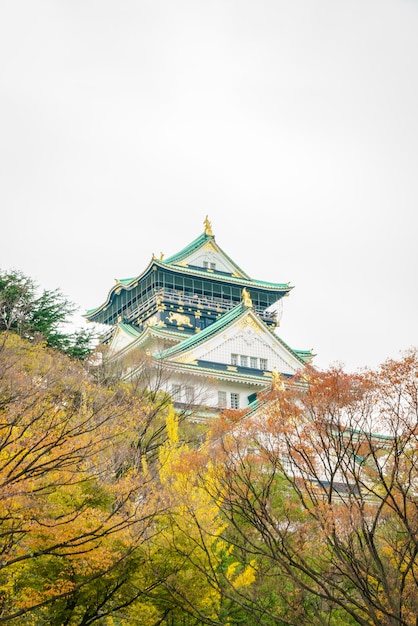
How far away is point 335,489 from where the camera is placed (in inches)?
703

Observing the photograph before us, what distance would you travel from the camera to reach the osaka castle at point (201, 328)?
38.1 metres

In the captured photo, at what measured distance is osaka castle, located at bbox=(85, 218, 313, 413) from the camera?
38.1 m

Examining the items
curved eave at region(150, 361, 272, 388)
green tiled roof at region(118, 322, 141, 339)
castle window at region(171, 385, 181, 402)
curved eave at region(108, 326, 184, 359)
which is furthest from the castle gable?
green tiled roof at region(118, 322, 141, 339)

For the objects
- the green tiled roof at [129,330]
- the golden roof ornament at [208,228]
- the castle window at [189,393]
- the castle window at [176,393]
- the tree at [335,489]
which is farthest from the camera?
the golden roof ornament at [208,228]

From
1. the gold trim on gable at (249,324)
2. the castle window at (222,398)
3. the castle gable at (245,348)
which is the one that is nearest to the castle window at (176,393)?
the castle gable at (245,348)

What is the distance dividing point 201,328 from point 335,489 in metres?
31.1

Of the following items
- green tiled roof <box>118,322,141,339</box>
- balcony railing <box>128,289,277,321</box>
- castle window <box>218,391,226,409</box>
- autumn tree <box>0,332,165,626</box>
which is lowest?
autumn tree <box>0,332,165,626</box>

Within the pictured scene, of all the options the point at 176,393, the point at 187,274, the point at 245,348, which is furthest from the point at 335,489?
the point at 187,274

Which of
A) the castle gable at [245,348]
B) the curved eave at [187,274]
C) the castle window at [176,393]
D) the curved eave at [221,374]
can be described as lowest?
the castle window at [176,393]

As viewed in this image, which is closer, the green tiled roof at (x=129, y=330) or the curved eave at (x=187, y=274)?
the green tiled roof at (x=129, y=330)

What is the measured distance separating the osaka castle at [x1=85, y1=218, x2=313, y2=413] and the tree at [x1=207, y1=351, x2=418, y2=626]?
1319cm

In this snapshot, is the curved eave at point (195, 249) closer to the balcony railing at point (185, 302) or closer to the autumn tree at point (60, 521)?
the balcony railing at point (185, 302)

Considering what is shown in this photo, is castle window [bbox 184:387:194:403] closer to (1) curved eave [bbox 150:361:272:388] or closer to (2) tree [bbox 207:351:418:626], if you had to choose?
(1) curved eave [bbox 150:361:272:388]

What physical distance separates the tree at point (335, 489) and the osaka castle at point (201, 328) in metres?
13.2
